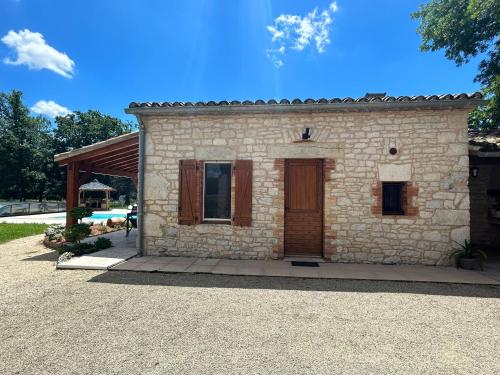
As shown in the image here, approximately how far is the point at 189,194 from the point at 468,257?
6.26 meters

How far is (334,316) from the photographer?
127 inches

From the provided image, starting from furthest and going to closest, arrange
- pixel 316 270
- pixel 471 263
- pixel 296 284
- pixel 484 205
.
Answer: pixel 484 205 < pixel 471 263 < pixel 316 270 < pixel 296 284

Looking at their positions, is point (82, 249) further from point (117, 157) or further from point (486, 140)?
point (486, 140)

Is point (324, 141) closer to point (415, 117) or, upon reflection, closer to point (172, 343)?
point (415, 117)

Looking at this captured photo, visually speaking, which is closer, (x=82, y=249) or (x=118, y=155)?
(x=82, y=249)

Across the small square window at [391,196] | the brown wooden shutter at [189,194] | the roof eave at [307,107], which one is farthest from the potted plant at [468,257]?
the brown wooden shutter at [189,194]

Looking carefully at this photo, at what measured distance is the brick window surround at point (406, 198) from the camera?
18.0 feet

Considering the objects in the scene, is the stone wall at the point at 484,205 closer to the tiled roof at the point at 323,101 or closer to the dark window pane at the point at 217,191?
the tiled roof at the point at 323,101

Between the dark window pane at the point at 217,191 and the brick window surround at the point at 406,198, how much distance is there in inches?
133

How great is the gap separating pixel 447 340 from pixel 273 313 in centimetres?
193

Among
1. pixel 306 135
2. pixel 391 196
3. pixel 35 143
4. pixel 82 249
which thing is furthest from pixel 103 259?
pixel 35 143

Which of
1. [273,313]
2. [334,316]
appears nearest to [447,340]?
[334,316]

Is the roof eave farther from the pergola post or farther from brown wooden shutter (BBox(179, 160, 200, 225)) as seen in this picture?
the pergola post

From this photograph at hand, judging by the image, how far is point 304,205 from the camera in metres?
5.90
